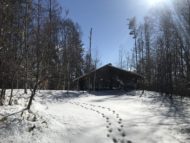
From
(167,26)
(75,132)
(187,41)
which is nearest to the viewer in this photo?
(75,132)

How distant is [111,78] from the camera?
124 ft

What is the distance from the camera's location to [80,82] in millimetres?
39375

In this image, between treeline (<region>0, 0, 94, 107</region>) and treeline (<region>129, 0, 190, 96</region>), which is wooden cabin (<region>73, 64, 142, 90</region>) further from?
treeline (<region>0, 0, 94, 107</region>)

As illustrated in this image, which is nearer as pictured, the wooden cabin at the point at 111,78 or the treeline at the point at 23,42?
the treeline at the point at 23,42

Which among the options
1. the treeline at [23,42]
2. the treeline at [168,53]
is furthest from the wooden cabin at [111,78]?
the treeline at [23,42]

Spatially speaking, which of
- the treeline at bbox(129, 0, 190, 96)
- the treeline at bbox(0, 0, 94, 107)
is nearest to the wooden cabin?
the treeline at bbox(129, 0, 190, 96)

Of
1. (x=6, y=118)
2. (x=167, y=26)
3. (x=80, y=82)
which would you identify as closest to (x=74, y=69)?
(x=80, y=82)

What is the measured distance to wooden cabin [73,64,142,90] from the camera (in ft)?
123

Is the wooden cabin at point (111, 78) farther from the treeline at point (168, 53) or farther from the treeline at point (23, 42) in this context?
the treeline at point (23, 42)

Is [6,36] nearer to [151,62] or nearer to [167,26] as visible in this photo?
[167,26]

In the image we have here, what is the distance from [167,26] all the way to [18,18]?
1995cm

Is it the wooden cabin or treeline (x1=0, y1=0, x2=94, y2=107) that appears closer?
treeline (x1=0, y1=0, x2=94, y2=107)

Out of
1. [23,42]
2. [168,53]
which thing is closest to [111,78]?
[168,53]

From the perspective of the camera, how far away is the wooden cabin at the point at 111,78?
37.6m
